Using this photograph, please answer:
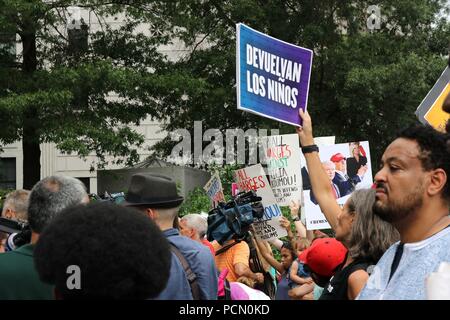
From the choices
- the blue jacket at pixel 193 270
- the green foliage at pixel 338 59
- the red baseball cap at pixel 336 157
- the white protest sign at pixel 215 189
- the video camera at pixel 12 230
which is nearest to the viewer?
the blue jacket at pixel 193 270

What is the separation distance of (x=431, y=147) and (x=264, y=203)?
19.9 feet

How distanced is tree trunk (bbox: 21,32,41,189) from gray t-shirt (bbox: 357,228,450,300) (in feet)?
51.0

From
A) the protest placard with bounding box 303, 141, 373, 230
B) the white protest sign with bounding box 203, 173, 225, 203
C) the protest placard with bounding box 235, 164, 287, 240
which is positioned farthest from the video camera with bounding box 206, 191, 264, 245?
the white protest sign with bounding box 203, 173, 225, 203

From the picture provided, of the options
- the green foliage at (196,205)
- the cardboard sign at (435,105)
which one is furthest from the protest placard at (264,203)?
the green foliage at (196,205)

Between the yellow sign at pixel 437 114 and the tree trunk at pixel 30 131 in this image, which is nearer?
the yellow sign at pixel 437 114

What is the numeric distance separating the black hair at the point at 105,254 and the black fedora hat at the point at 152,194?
63.6 inches

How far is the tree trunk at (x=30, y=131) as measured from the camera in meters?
18.2

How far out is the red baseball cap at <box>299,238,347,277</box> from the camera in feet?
14.3

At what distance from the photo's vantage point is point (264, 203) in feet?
30.4

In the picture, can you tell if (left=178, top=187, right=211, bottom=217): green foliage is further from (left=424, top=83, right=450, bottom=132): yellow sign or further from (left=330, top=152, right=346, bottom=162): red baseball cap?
(left=424, top=83, right=450, bottom=132): yellow sign

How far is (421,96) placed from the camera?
21.9 meters

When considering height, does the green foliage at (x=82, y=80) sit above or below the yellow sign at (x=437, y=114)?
above

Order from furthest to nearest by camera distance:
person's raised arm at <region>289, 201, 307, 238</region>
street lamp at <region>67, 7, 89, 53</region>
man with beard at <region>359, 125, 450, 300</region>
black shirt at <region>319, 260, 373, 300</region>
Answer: street lamp at <region>67, 7, 89, 53</region> → person's raised arm at <region>289, 201, 307, 238</region> → black shirt at <region>319, 260, 373, 300</region> → man with beard at <region>359, 125, 450, 300</region>

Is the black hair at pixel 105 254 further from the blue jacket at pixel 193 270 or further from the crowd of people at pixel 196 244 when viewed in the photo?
the blue jacket at pixel 193 270
